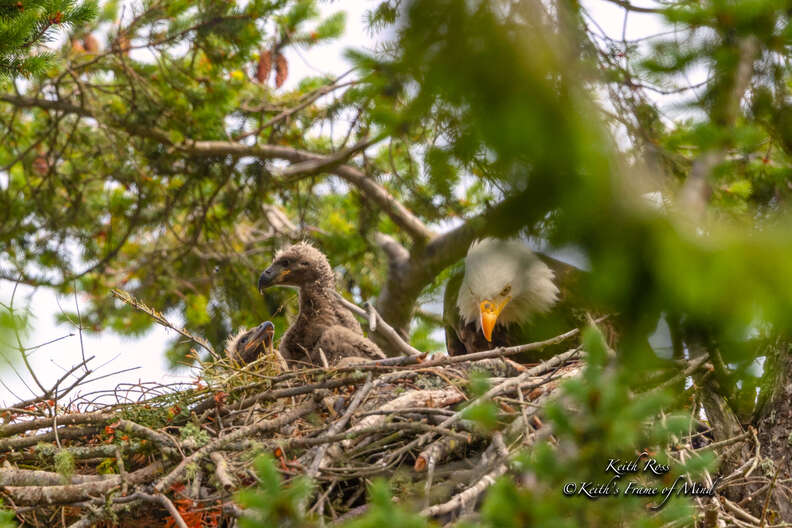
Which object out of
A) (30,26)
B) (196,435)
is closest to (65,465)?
(196,435)

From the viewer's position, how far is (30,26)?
3.62 metres

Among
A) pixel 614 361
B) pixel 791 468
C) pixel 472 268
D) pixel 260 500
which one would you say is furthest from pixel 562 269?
pixel 260 500

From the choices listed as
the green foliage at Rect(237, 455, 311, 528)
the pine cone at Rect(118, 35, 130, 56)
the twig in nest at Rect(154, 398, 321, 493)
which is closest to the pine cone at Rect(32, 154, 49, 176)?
the pine cone at Rect(118, 35, 130, 56)

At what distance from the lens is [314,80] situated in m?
8.36

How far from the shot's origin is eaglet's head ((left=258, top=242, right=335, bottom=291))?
5.93 metres

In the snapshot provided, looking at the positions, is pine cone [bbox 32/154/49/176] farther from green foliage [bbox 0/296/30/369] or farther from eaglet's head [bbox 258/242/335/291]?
green foliage [bbox 0/296/30/369]

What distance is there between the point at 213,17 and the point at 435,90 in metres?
4.96

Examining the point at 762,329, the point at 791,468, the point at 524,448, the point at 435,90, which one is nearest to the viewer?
the point at 435,90

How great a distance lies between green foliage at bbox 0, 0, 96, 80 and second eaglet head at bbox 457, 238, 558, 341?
2.67 metres

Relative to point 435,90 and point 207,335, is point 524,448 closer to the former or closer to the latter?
point 435,90

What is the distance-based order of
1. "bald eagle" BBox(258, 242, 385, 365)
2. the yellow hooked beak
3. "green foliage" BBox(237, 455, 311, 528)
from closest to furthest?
"green foliage" BBox(237, 455, 311, 528), the yellow hooked beak, "bald eagle" BBox(258, 242, 385, 365)

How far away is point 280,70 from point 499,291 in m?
3.75

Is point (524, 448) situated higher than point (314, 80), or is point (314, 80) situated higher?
point (314, 80)

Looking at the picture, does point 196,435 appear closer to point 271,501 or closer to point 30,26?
point 271,501
